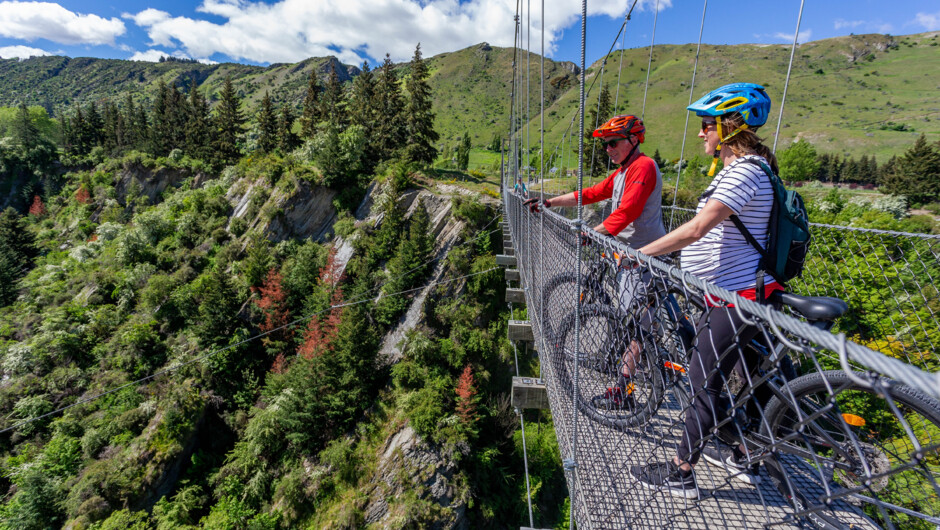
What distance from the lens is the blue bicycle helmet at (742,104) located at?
1.66 meters

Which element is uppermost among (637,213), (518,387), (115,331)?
(637,213)

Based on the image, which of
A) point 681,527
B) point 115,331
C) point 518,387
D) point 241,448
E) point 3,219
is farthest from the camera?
point 3,219

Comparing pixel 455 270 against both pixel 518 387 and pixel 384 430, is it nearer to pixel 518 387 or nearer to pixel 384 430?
pixel 384 430

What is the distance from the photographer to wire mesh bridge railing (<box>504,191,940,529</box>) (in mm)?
1243

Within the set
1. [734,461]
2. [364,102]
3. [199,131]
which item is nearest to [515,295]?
[734,461]

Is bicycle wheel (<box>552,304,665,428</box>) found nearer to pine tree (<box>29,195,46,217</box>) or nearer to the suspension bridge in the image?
the suspension bridge

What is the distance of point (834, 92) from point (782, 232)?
85740 mm

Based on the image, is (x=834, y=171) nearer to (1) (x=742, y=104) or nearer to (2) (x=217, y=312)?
(1) (x=742, y=104)

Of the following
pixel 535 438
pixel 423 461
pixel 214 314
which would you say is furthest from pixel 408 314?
pixel 214 314

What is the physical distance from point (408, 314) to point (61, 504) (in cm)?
1405

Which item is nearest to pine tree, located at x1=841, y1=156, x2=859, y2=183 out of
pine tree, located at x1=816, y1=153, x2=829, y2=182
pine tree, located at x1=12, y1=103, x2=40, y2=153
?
pine tree, located at x1=816, y1=153, x2=829, y2=182

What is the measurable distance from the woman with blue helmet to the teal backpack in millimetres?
27

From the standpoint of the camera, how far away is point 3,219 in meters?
32.6

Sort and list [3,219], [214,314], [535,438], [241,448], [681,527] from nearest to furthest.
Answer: [681,527], [535,438], [241,448], [214,314], [3,219]
